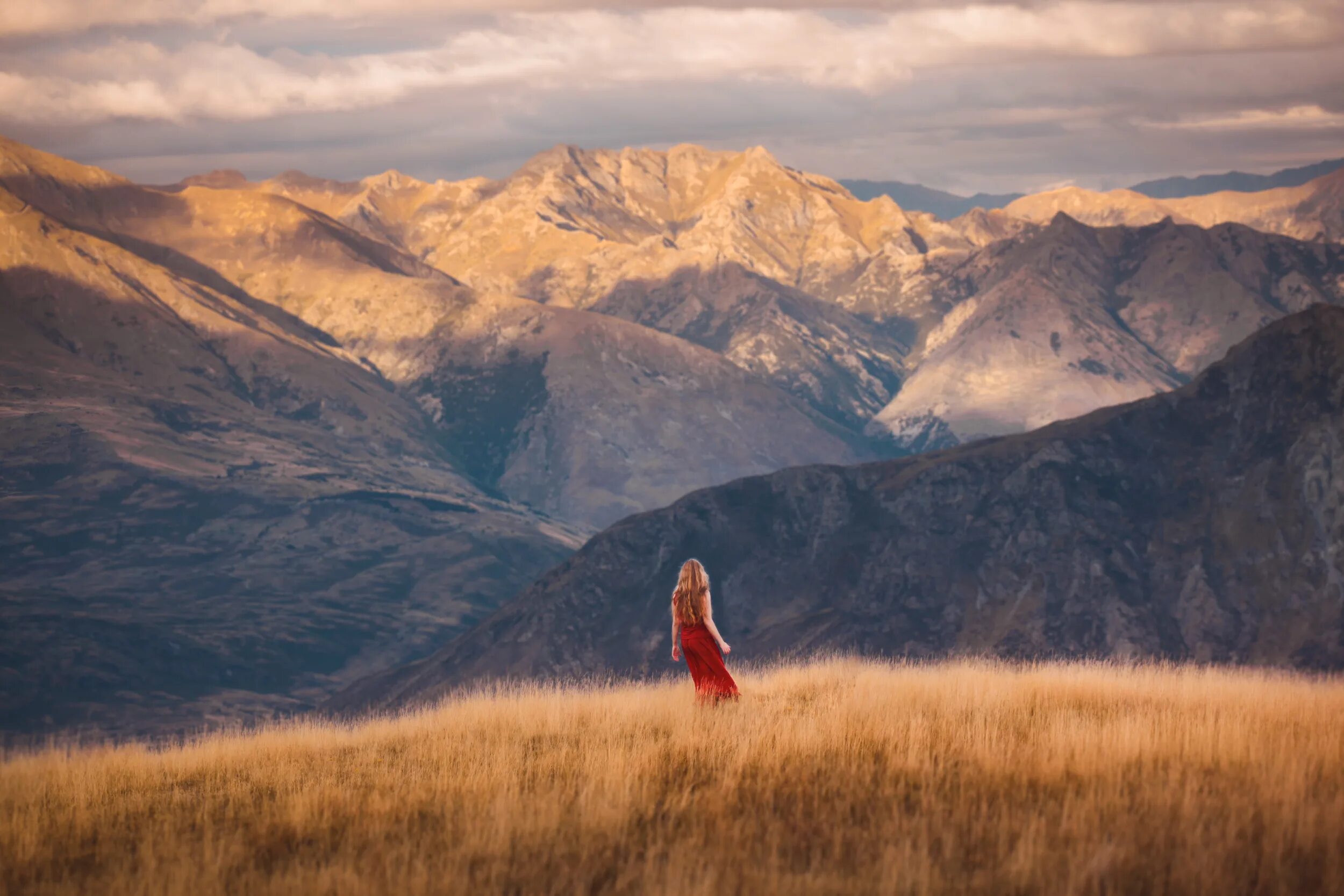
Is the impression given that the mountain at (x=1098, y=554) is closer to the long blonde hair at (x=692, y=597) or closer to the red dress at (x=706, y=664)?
the red dress at (x=706, y=664)

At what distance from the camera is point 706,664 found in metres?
22.0

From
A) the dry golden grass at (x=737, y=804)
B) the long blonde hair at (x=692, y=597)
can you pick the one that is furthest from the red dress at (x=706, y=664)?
the dry golden grass at (x=737, y=804)

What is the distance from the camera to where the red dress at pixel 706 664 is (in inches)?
864

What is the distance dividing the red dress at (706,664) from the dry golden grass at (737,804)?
502mm

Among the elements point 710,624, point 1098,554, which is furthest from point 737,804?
point 1098,554

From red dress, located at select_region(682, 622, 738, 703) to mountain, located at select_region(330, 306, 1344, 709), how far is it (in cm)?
12707

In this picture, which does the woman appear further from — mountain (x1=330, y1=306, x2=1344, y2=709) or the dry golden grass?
mountain (x1=330, y1=306, x2=1344, y2=709)

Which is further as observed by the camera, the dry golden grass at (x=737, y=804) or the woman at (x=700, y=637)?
the woman at (x=700, y=637)

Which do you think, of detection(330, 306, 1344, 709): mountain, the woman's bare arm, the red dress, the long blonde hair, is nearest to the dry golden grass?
the red dress

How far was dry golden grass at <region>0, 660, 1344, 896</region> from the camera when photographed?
530 inches

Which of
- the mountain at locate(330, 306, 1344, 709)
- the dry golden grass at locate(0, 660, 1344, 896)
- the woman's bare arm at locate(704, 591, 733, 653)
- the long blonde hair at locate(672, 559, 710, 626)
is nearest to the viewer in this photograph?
the dry golden grass at locate(0, 660, 1344, 896)

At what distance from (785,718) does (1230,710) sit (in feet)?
20.3

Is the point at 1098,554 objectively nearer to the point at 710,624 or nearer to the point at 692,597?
the point at 710,624

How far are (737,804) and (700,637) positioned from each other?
6.34 metres
